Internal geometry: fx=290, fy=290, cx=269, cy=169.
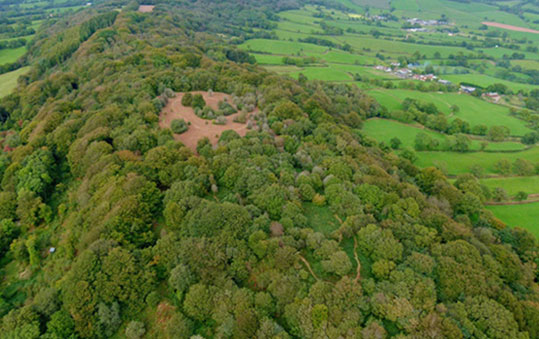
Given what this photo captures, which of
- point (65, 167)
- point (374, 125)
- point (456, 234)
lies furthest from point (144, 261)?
point (374, 125)

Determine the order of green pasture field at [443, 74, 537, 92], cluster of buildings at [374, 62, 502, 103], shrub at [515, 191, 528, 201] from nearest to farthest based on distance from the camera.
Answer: shrub at [515, 191, 528, 201], cluster of buildings at [374, 62, 502, 103], green pasture field at [443, 74, 537, 92]

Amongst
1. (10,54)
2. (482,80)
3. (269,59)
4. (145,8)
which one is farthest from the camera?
(145,8)

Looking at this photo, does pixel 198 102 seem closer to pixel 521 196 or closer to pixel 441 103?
pixel 521 196

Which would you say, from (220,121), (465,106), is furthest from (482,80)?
(220,121)

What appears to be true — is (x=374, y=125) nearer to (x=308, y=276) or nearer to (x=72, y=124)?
(x=308, y=276)

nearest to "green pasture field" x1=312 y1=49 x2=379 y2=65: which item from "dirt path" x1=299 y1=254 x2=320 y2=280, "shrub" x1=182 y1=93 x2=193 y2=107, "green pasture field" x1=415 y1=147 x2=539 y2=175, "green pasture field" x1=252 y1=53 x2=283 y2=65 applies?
"green pasture field" x1=252 y1=53 x2=283 y2=65

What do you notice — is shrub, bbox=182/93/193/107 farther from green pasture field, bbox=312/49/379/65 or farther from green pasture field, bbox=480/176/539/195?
green pasture field, bbox=312/49/379/65
